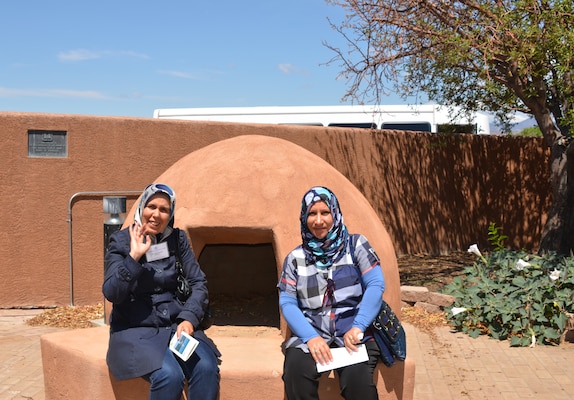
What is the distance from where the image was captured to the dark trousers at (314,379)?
342 cm

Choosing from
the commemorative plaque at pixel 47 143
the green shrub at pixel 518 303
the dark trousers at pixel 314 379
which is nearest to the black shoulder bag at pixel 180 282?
the dark trousers at pixel 314 379

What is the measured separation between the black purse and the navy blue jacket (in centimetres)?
97

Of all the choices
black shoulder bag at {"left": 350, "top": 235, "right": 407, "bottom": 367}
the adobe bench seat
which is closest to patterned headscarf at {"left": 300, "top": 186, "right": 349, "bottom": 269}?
black shoulder bag at {"left": 350, "top": 235, "right": 407, "bottom": 367}

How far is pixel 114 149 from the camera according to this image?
8453 millimetres

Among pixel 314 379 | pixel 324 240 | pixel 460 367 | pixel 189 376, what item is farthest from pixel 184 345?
pixel 460 367

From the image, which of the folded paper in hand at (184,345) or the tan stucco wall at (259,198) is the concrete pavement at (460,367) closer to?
the tan stucco wall at (259,198)

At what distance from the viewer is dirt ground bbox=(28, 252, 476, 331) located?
5.88 m

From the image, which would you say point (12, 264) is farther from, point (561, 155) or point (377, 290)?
point (561, 155)

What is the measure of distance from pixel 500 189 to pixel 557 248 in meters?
2.79

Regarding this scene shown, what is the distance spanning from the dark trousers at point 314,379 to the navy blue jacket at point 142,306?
532 millimetres

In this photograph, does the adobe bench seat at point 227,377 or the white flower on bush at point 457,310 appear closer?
the adobe bench seat at point 227,377

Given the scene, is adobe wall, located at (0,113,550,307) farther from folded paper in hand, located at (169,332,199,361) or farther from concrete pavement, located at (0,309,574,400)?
folded paper in hand, located at (169,332,199,361)

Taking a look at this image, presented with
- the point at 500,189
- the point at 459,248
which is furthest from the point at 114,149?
the point at 500,189

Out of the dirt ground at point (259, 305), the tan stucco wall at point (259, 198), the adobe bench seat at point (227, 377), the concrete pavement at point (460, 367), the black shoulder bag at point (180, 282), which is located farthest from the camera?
the dirt ground at point (259, 305)
